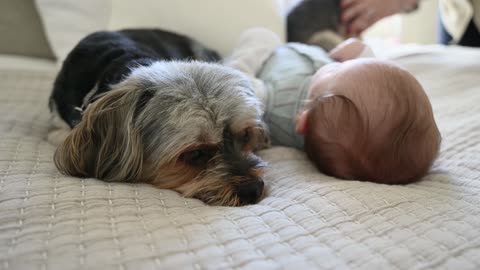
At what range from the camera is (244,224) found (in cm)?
88

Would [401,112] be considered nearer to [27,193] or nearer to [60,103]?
[27,193]

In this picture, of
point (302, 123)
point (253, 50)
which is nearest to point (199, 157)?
point (302, 123)

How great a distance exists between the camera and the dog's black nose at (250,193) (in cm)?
111

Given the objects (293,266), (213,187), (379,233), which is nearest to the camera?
(293,266)

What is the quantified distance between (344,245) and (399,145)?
0.51 metres

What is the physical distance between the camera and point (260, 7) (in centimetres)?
220

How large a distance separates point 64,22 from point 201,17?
2.21ft

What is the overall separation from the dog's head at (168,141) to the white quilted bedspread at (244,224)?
7cm

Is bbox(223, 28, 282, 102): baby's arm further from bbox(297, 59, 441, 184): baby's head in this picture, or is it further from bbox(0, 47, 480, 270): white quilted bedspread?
bbox(0, 47, 480, 270): white quilted bedspread

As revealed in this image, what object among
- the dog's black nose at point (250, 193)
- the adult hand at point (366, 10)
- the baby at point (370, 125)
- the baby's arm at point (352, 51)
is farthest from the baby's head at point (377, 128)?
the adult hand at point (366, 10)

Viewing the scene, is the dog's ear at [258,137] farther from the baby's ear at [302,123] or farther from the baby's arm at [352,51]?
the baby's arm at [352,51]

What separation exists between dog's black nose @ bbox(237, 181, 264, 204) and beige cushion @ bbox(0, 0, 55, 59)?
1653 mm

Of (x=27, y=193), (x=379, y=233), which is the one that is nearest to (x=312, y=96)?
(x=379, y=233)

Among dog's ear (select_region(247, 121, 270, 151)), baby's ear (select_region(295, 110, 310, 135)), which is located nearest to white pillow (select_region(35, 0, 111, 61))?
dog's ear (select_region(247, 121, 270, 151))
